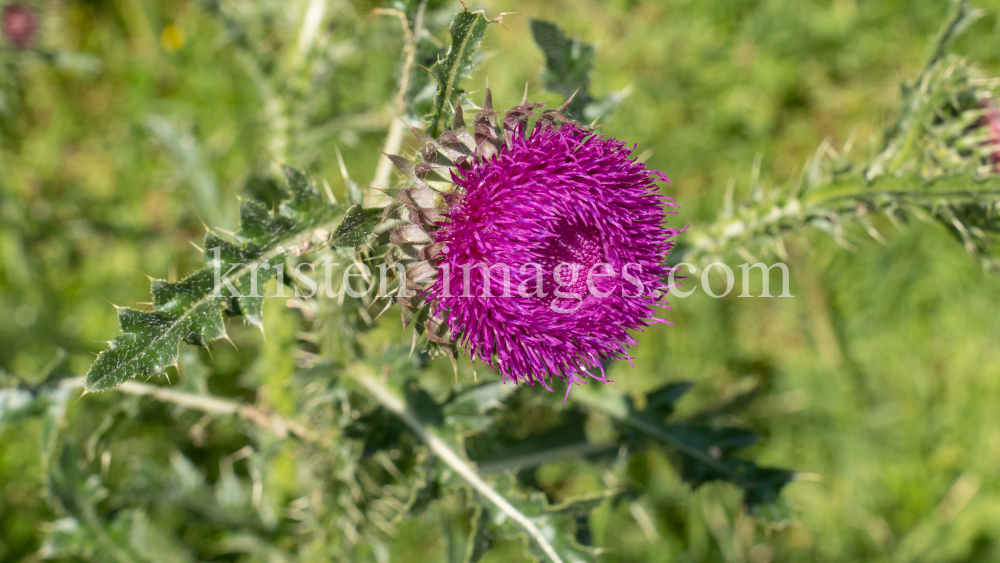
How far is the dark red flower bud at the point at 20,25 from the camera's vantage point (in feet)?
15.5

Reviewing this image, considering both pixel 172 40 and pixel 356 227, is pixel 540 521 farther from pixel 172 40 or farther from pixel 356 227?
pixel 172 40

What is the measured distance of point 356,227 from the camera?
7.16 feet

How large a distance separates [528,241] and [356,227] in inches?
24.1

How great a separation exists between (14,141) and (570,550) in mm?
5774

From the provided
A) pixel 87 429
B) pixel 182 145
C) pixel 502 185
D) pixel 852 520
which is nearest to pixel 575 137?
pixel 502 185

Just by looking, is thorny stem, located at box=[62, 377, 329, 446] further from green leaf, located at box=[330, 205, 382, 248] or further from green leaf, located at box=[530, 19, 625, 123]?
green leaf, located at box=[530, 19, 625, 123]

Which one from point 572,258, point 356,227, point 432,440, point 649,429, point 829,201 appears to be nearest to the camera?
point 356,227

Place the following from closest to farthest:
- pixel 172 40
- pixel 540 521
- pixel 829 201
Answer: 1. pixel 540 521
2. pixel 829 201
3. pixel 172 40

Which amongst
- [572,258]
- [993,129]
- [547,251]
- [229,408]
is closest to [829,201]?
[993,129]

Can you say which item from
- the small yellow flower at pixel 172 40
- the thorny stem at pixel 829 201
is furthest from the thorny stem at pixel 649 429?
the small yellow flower at pixel 172 40

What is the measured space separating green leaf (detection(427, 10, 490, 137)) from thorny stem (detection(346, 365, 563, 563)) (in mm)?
1340

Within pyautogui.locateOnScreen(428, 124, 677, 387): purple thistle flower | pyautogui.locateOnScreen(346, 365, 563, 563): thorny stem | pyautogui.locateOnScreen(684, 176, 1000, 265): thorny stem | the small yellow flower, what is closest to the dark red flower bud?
the small yellow flower

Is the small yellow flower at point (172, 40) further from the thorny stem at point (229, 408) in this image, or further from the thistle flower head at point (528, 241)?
the thistle flower head at point (528, 241)

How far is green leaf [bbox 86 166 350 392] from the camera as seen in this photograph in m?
2.06
